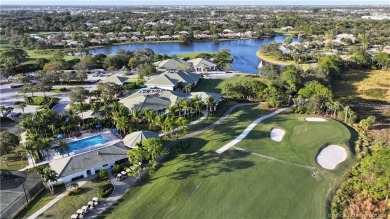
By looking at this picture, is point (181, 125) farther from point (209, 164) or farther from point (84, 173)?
point (84, 173)

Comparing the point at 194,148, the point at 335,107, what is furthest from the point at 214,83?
the point at 194,148

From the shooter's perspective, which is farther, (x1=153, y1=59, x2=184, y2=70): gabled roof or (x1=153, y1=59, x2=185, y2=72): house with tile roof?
(x1=153, y1=59, x2=184, y2=70): gabled roof

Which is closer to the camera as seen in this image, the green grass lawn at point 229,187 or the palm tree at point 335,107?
the green grass lawn at point 229,187

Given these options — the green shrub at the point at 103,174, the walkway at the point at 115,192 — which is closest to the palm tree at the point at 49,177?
the green shrub at the point at 103,174

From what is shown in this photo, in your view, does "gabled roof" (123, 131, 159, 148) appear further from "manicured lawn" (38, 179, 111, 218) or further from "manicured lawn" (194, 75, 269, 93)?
"manicured lawn" (194, 75, 269, 93)

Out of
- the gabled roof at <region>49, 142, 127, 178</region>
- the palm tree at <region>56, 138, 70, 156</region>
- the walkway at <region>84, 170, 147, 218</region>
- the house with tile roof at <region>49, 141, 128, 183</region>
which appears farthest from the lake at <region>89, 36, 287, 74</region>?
the walkway at <region>84, 170, 147, 218</region>

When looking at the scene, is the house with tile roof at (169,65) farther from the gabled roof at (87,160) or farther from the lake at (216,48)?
the gabled roof at (87,160)

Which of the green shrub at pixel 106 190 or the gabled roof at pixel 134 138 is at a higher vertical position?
the gabled roof at pixel 134 138

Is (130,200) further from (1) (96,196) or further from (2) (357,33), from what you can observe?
(2) (357,33)
